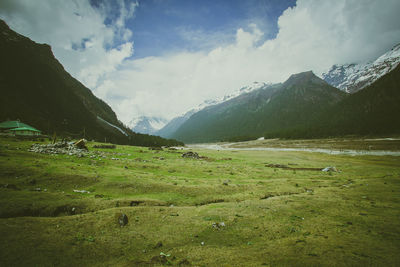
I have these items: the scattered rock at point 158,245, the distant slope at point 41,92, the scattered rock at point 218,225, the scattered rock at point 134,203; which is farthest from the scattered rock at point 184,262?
the distant slope at point 41,92

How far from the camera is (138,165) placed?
120 feet

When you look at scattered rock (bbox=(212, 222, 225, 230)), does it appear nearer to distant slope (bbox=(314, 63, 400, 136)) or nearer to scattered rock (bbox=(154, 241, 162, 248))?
scattered rock (bbox=(154, 241, 162, 248))

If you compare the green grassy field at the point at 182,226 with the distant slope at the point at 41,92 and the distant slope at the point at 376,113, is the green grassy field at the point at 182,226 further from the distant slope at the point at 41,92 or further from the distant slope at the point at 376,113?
the distant slope at the point at 376,113

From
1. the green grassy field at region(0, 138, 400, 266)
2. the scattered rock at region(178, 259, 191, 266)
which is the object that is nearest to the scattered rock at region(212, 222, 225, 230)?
the green grassy field at region(0, 138, 400, 266)

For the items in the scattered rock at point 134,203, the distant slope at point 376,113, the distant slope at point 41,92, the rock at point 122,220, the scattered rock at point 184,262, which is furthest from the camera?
the distant slope at point 41,92

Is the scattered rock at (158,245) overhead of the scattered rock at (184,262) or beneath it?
beneath

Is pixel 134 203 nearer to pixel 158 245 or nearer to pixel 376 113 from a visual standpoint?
pixel 158 245

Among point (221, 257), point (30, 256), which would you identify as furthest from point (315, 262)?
point (30, 256)

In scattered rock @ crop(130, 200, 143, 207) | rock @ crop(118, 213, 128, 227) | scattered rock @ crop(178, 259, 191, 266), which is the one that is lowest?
scattered rock @ crop(178, 259, 191, 266)

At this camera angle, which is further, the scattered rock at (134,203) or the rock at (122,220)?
the scattered rock at (134,203)

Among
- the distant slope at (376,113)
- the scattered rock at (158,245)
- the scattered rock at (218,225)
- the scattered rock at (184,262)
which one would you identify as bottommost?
the scattered rock at (218,225)

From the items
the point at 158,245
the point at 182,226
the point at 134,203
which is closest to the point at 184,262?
the point at 158,245

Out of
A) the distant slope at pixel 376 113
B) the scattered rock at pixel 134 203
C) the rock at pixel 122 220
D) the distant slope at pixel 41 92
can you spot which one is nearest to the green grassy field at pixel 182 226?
the scattered rock at pixel 134 203

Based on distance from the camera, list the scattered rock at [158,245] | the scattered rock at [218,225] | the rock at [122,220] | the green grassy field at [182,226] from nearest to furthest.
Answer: the green grassy field at [182,226], the scattered rock at [158,245], the rock at [122,220], the scattered rock at [218,225]
